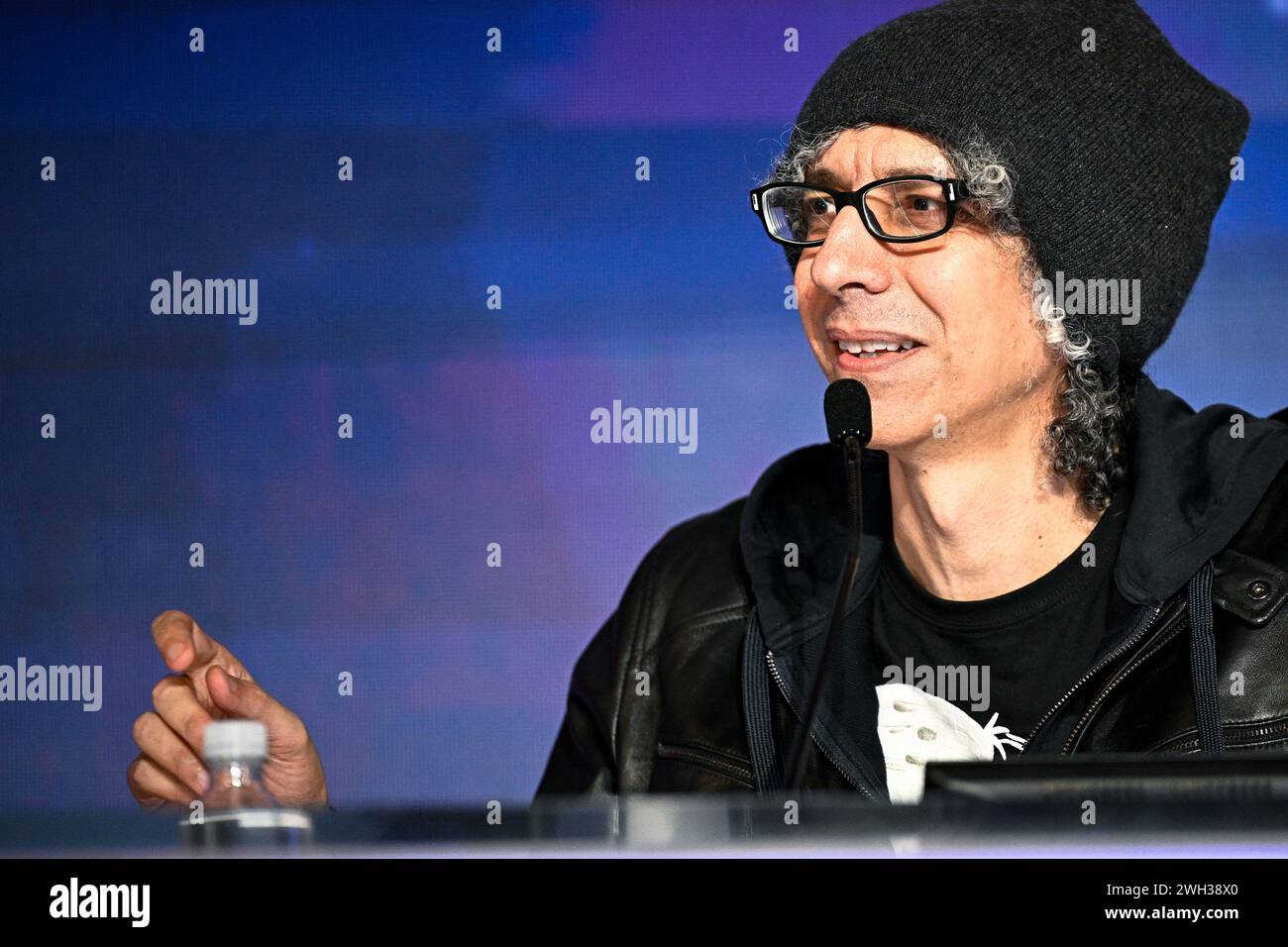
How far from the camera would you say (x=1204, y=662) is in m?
1.31

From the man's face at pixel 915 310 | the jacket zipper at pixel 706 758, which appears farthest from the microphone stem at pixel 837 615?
the jacket zipper at pixel 706 758

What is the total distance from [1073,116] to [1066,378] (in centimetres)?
29

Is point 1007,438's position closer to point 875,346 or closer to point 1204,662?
point 875,346

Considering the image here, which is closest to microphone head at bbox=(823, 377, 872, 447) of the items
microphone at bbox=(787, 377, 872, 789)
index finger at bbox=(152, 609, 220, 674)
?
microphone at bbox=(787, 377, 872, 789)

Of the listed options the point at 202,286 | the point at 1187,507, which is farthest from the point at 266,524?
the point at 1187,507

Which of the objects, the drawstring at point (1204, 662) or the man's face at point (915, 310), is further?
the man's face at point (915, 310)

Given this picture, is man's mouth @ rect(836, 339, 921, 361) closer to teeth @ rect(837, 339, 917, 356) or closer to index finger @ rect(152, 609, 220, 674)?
teeth @ rect(837, 339, 917, 356)

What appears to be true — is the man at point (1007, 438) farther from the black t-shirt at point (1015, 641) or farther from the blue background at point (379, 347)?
the blue background at point (379, 347)

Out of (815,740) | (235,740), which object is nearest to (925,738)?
(815,740)

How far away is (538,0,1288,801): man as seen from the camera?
1.38m

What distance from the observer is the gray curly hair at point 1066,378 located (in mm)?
1456

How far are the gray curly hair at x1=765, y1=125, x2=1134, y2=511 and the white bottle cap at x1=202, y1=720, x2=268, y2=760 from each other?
960mm

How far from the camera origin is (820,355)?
4.98 feet

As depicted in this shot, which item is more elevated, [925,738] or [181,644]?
[181,644]
